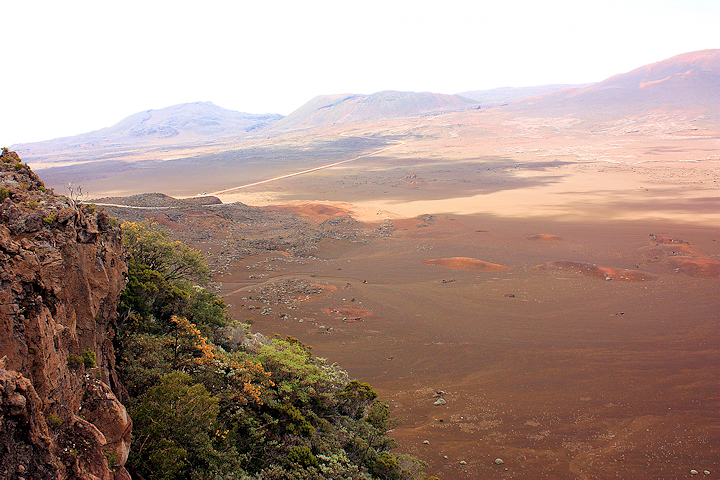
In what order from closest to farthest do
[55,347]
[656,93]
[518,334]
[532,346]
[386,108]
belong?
[55,347]
[532,346]
[518,334]
[656,93]
[386,108]

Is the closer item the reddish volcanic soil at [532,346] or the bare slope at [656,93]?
the reddish volcanic soil at [532,346]

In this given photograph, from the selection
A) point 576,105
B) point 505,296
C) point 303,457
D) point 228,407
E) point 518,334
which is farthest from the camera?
point 576,105

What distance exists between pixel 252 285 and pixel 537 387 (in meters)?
15.5

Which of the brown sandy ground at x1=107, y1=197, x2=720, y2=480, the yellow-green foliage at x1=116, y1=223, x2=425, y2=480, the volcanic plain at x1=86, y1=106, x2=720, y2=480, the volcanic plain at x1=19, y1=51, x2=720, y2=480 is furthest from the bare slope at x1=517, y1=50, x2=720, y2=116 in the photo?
the yellow-green foliage at x1=116, y1=223, x2=425, y2=480

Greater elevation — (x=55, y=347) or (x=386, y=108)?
(x=386, y=108)

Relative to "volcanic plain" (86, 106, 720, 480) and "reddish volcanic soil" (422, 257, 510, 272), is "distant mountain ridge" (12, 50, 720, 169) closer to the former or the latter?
"volcanic plain" (86, 106, 720, 480)

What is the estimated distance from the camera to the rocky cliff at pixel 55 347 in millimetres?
4715

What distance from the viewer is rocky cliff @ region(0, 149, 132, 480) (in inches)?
186

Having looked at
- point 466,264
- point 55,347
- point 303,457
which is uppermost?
point 55,347

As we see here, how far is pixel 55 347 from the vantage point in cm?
602

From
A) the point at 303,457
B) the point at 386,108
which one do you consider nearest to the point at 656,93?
the point at 386,108

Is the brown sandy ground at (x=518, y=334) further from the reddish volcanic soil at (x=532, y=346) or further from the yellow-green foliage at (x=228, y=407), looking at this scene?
the yellow-green foliage at (x=228, y=407)

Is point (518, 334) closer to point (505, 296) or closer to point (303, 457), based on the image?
point (505, 296)

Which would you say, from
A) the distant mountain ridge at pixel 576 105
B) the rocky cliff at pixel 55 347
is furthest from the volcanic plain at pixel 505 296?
the distant mountain ridge at pixel 576 105
